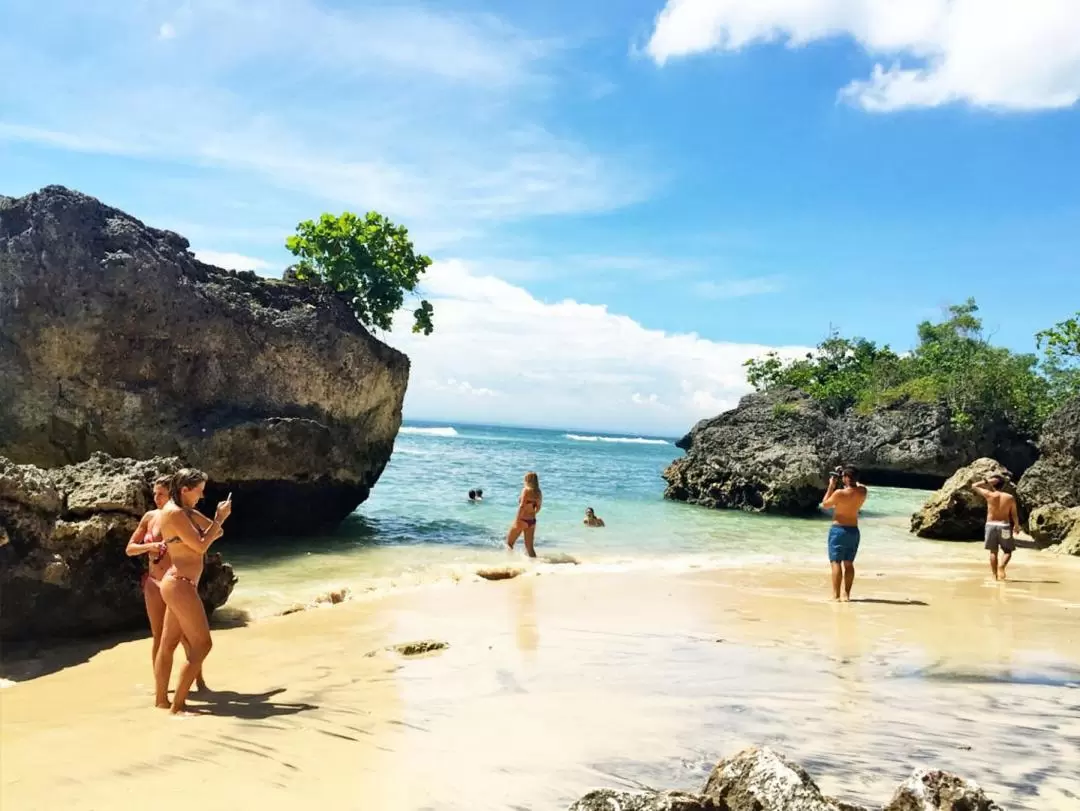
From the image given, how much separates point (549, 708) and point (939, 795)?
285cm

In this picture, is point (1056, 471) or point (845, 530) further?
point (1056, 471)

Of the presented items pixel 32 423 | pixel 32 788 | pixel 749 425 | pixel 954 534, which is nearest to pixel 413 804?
pixel 32 788

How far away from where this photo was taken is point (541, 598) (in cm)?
1000

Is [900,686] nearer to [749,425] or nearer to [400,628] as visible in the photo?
[400,628]

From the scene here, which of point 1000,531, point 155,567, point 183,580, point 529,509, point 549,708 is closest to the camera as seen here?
point 549,708

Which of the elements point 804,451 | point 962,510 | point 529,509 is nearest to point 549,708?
point 529,509

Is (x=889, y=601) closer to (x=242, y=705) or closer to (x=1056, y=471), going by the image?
(x=242, y=705)

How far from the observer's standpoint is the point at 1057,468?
60.4 feet

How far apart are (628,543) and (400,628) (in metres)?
9.49

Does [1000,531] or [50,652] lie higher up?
[1000,531]

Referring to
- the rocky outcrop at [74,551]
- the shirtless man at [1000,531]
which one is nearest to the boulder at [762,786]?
the rocky outcrop at [74,551]

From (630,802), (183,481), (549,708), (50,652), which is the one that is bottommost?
(50,652)

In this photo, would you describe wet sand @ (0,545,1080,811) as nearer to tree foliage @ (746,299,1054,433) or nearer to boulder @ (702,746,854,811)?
boulder @ (702,746,854,811)

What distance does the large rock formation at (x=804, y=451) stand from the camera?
2517 centimetres
